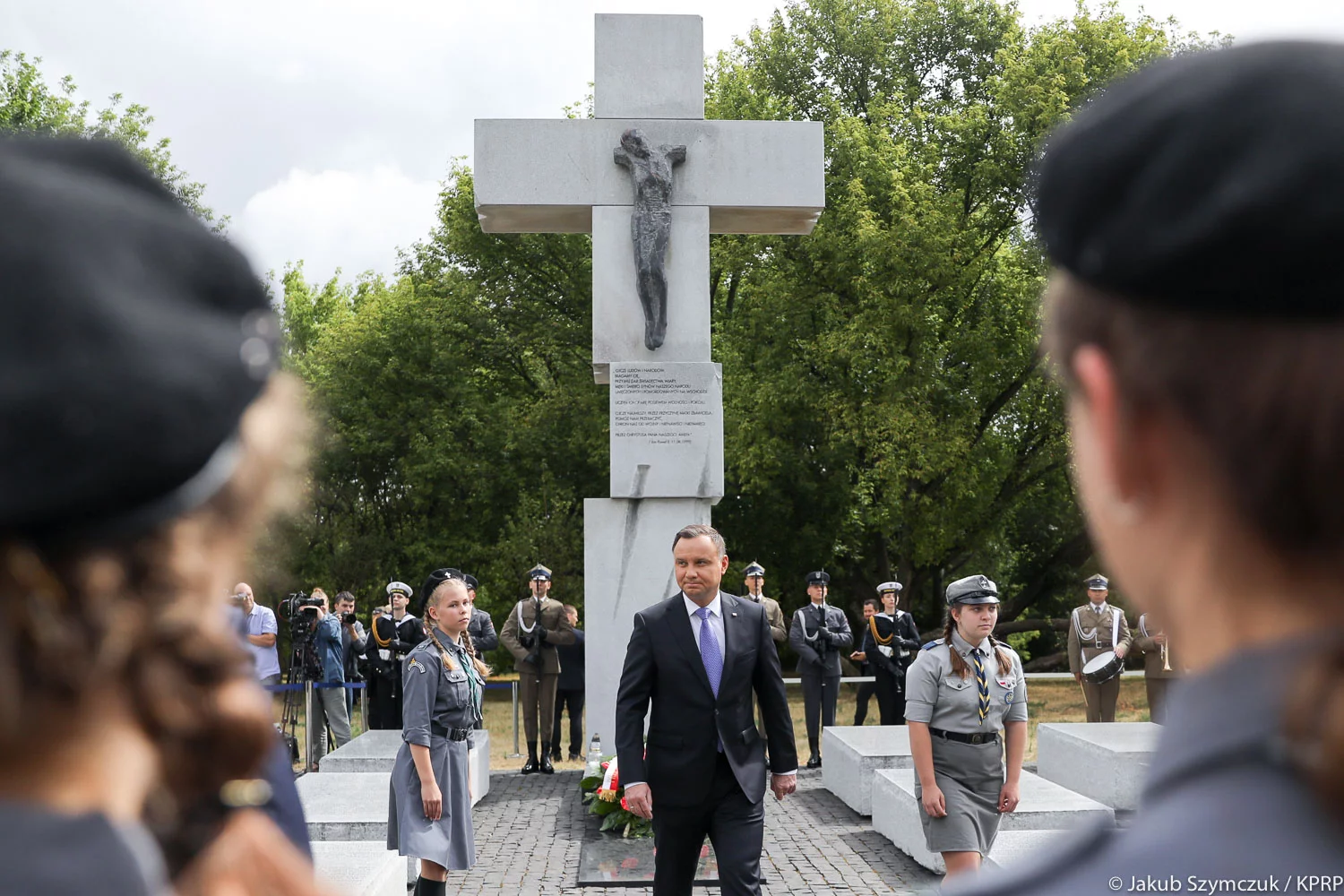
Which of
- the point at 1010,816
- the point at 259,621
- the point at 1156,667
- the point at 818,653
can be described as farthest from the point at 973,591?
the point at 1156,667

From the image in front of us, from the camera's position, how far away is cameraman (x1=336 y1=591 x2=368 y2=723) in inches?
613

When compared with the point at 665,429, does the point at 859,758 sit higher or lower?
lower

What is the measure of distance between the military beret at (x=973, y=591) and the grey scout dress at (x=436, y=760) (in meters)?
2.38

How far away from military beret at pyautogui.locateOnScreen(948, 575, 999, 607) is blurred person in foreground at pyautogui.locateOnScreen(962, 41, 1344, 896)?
4.96 metres

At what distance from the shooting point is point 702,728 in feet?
19.2

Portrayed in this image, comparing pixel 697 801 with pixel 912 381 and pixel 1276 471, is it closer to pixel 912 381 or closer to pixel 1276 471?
pixel 1276 471

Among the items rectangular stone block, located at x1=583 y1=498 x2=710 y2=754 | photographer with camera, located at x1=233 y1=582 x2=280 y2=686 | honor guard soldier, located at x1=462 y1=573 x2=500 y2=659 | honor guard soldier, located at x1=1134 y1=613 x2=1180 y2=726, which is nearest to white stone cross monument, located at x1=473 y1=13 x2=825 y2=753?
rectangular stone block, located at x1=583 y1=498 x2=710 y2=754

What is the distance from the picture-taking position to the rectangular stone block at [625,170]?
1133 cm

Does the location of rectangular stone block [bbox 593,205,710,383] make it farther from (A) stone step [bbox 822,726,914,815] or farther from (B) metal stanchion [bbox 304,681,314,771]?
(B) metal stanchion [bbox 304,681,314,771]

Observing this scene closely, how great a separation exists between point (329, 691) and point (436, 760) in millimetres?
8695

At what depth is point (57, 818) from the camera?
0.73 m

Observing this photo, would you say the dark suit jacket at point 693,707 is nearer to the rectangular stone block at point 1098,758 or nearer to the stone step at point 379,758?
the stone step at point 379,758

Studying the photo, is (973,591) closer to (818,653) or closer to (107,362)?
(107,362)

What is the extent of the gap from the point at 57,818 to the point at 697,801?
17.1ft
